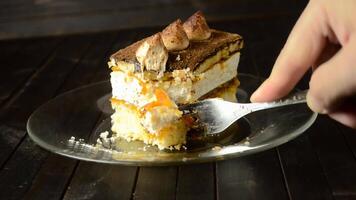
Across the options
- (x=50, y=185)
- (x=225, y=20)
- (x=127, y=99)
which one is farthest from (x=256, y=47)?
(x=50, y=185)

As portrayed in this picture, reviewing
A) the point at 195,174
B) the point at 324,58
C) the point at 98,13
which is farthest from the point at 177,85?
the point at 98,13

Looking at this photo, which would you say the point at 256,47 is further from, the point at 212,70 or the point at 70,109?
the point at 70,109

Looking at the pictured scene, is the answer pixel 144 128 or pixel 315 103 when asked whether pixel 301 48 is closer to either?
pixel 315 103

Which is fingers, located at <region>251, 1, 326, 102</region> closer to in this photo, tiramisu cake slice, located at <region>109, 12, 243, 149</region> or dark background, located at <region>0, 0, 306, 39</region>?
tiramisu cake slice, located at <region>109, 12, 243, 149</region>

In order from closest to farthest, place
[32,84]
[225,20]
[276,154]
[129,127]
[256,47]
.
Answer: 1. [276,154]
2. [129,127]
3. [32,84]
4. [256,47]
5. [225,20]

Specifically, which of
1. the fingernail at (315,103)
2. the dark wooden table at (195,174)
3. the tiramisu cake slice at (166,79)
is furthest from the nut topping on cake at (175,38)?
the fingernail at (315,103)

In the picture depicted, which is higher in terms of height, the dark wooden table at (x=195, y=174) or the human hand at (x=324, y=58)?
the human hand at (x=324, y=58)

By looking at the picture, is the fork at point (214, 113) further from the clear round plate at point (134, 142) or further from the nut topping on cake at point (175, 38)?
the nut topping on cake at point (175, 38)
